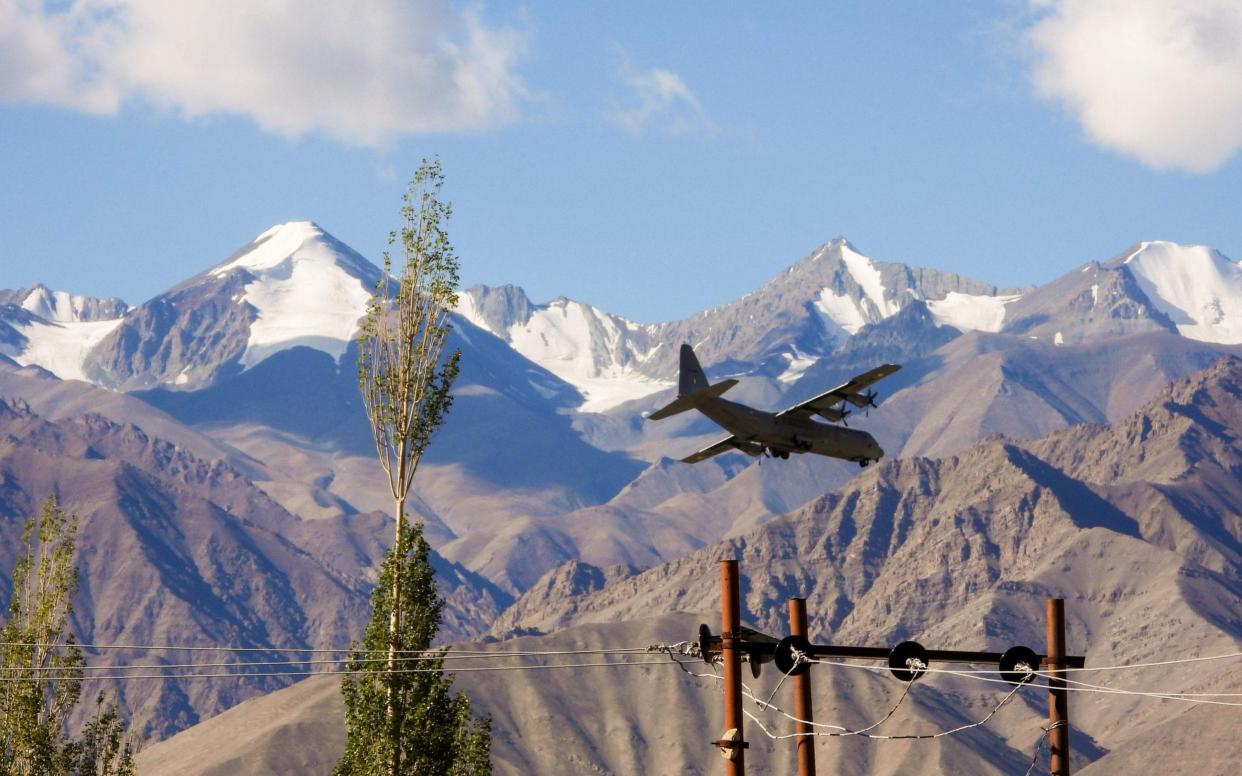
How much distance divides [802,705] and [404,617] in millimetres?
22558

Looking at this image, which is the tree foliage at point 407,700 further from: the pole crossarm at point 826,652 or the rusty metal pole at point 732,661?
the rusty metal pole at point 732,661

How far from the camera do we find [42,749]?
69.7 m

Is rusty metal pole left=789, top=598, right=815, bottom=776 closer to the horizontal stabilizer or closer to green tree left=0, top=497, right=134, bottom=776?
the horizontal stabilizer

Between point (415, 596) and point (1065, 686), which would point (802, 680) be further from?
point (415, 596)

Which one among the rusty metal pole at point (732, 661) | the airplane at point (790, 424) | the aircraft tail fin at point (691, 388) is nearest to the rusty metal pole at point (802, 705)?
the rusty metal pole at point (732, 661)

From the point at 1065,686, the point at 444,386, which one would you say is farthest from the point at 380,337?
the point at 1065,686

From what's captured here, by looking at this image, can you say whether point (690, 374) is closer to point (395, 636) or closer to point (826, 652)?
point (395, 636)

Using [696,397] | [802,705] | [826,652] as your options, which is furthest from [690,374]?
[826,652]

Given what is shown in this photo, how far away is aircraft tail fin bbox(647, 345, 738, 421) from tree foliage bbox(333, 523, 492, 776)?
13468mm

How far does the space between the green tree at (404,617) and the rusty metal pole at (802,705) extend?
18232 mm

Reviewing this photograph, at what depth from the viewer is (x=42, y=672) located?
237 feet

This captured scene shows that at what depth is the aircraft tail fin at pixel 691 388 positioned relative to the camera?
7000 centimetres

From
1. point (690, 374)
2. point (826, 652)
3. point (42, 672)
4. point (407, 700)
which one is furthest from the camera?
point (690, 374)

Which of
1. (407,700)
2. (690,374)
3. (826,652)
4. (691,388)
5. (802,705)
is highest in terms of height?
(690,374)
